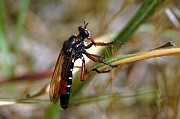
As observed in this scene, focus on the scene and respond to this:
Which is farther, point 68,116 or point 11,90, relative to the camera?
point 68,116

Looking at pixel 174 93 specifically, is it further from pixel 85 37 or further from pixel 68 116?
pixel 68 116

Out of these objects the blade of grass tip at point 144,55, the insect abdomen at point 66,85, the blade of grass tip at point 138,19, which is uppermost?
the blade of grass tip at point 138,19

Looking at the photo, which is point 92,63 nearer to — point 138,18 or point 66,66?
point 66,66

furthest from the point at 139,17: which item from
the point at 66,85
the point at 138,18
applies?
→ the point at 66,85

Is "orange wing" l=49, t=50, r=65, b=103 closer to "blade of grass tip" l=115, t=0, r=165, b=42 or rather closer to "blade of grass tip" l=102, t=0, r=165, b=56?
"blade of grass tip" l=102, t=0, r=165, b=56

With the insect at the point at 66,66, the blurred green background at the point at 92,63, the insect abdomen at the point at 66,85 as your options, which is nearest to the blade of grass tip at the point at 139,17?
the blurred green background at the point at 92,63

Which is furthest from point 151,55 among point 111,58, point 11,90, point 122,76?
point 122,76

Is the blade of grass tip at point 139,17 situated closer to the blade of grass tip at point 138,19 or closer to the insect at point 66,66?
the blade of grass tip at point 138,19

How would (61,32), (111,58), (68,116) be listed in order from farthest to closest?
(61,32) < (68,116) < (111,58)
